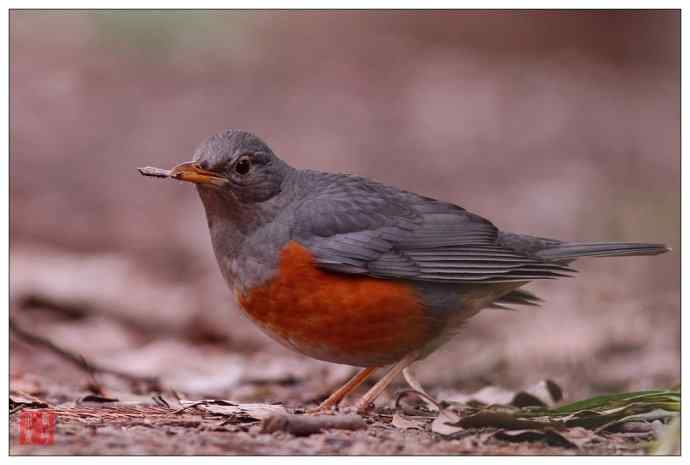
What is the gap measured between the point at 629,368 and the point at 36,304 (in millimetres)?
5194

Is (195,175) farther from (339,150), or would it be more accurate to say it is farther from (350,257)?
(339,150)

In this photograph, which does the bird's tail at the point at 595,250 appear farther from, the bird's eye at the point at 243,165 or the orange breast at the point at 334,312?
the bird's eye at the point at 243,165

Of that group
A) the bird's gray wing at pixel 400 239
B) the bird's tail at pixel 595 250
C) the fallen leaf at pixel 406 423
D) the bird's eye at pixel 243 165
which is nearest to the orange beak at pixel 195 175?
the bird's eye at pixel 243 165

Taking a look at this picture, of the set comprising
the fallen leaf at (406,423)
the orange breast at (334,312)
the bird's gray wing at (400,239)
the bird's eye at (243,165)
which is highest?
the bird's eye at (243,165)

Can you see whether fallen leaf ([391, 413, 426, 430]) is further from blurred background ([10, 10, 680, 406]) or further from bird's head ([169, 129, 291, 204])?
blurred background ([10, 10, 680, 406])

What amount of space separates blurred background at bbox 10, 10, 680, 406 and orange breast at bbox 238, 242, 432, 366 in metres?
2.38

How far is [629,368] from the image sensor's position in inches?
324

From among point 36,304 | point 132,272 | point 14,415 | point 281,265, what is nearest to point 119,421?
point 14,415

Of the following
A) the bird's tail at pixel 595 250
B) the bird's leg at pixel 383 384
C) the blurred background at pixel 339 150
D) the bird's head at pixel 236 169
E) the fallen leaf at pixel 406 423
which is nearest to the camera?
the fallen leaf at pixel 406 423

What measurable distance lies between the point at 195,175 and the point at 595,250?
8.18 ft

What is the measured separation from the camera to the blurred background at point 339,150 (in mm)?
9008

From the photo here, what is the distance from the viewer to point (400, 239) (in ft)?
20.1

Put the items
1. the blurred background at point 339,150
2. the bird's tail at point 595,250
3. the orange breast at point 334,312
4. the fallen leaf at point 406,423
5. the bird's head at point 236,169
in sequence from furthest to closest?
1. the blurred background at point 339,150
2. the bird's tail at point 595,250
3. the bird's head at point 236,169
4. the orange breast at point 334,312
5. the fallen leaf at point 406,423

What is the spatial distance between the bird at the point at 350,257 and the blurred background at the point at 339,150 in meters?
2.12
